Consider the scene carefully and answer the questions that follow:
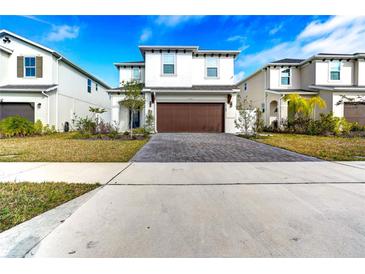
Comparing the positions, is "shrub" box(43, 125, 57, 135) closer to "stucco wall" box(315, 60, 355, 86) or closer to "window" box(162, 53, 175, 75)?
"window" box(162, 53, 175, 75)

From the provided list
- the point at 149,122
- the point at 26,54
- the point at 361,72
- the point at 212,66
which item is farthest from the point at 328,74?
the point at 26,54

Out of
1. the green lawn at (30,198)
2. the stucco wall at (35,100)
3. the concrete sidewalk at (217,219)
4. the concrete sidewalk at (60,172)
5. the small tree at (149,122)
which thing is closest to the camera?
the concrete sidewalk at (217,219)

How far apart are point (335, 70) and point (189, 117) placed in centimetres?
1321

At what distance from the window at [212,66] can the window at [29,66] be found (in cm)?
1308

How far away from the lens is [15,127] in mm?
12211

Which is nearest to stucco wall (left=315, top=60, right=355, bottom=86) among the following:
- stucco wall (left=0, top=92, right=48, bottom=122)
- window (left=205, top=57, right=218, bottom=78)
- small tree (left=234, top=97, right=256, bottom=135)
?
small tree (left=234, top=97, right=256, bottom=135)

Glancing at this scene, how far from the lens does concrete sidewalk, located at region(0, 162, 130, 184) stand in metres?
4.29

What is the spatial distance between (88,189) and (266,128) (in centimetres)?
1738

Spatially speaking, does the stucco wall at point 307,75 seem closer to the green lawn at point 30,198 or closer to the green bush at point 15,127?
the green lawn at point 30,198

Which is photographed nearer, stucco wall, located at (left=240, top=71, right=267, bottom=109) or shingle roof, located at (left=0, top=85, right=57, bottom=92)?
shingle roof, located at (left=0, top=85, right=57, bottom=92)

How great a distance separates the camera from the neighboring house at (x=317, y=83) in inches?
607

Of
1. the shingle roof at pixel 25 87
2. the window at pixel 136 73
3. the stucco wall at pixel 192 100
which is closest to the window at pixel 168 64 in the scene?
the stucco wall at pixel 192 100

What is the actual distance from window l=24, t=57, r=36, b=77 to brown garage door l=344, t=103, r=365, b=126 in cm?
2370

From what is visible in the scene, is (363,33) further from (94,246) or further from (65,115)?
(65,115)
